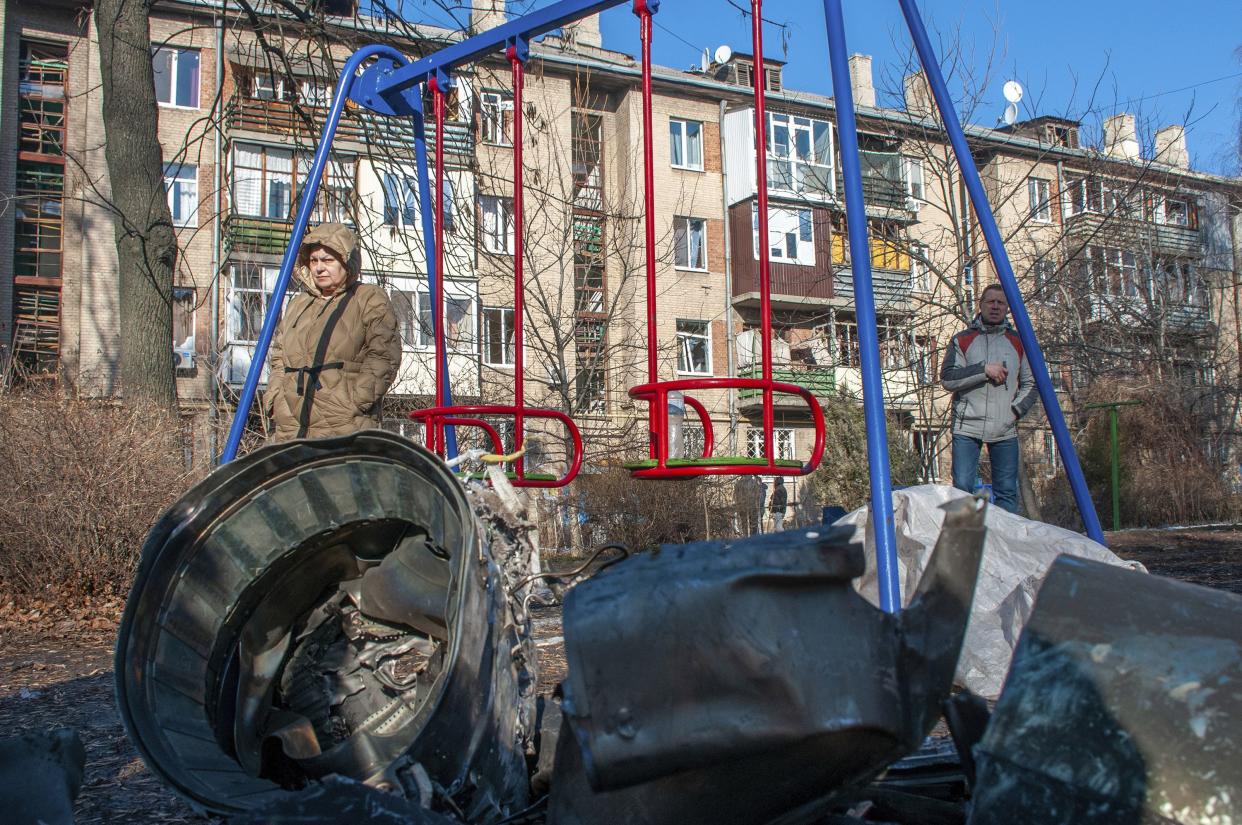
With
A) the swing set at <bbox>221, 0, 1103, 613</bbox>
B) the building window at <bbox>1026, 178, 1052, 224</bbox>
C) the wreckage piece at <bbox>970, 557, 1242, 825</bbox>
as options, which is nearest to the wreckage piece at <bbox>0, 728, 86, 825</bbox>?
the swing set at <bbox>221, 0, 1103, 613</bbox>

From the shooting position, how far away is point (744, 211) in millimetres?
27125

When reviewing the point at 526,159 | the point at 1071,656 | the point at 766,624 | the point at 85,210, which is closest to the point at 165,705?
the point at 766,624

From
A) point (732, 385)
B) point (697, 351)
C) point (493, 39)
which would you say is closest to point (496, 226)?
point (493, 39)

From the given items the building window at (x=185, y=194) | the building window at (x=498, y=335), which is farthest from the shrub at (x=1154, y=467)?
the building window at (x=185, y=194)

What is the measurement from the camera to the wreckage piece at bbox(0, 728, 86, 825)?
1911 millimetres

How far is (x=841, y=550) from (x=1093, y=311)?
26559 mm

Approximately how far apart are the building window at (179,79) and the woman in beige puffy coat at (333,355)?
20.8 meters

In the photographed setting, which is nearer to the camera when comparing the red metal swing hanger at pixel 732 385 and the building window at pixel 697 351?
the red metal swing hanger at pixel 732 385

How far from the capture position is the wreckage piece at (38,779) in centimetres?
191

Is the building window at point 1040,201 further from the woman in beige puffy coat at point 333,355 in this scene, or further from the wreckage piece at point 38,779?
the wreckage piece at point 38,779

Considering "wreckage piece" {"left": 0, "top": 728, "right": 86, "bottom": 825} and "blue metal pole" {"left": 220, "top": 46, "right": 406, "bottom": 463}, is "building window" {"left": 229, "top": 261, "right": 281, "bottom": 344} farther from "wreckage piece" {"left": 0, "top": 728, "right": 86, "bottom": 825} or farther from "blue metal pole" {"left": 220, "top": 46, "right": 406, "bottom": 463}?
"wreckage piece" {"left": 0, "top": 728, "right": 86, "bottom": 825}

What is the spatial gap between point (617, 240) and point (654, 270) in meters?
13.8

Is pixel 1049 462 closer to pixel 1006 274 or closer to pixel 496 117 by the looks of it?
pixel 496 117

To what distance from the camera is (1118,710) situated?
4.33 feet
